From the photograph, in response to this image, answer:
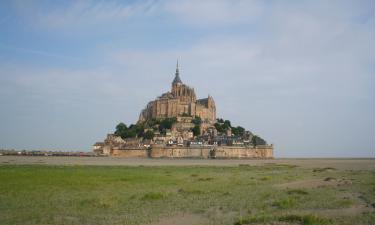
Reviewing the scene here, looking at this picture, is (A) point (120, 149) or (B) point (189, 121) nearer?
(A) point (120, 149)

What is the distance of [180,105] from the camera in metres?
139

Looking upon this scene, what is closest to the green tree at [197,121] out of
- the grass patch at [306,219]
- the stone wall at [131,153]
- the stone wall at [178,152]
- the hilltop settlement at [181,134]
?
the hilltop settlement at [181,134]

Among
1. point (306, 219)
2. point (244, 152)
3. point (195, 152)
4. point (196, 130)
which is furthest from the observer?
point (196, 130)

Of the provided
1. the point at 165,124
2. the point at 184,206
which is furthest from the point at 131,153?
the point at 184,206

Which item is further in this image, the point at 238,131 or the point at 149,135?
the point at 238,131

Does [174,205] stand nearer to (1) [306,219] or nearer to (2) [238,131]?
(1) [306,219]

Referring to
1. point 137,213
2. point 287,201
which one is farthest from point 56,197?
point 287,201

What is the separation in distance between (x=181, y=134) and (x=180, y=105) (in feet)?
57.8

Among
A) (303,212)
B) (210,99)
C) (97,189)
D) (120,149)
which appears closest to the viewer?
(303,212)

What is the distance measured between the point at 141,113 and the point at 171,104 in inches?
755

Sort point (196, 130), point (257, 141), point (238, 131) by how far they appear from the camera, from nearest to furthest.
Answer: point (257, 141) → point (196, 130) → point (238, 131)

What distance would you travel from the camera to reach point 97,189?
22984 millimetres

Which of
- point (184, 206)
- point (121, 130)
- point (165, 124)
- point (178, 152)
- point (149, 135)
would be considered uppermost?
point (165, 124)

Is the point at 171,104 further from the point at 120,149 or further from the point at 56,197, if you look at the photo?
the point at 56,197
